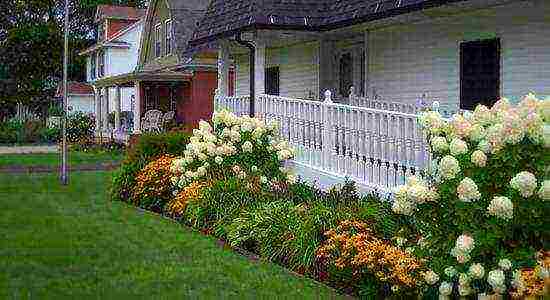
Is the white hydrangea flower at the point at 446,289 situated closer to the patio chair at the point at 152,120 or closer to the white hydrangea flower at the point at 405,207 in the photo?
the white hydrangea flower at the point at 405,207

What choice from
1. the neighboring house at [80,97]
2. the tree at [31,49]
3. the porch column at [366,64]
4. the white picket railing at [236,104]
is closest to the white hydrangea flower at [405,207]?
the porch column at [366,64]

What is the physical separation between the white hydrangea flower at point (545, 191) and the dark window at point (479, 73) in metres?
6.26

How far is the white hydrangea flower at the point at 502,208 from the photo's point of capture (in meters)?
6.55

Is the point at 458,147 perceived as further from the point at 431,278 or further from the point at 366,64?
the point at 366,64

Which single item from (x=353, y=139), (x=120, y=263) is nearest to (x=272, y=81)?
(x=353, y=139)

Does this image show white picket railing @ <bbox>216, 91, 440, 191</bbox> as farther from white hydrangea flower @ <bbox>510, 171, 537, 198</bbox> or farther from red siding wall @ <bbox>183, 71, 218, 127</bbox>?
red siding wall @ <bbox>183, 71, 218, 127</bbox>

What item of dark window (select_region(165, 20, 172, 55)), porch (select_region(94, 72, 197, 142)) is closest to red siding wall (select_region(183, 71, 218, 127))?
porch (select_region(94, 72, 197, 142))

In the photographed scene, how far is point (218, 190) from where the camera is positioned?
500 inches

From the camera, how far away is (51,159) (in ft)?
102

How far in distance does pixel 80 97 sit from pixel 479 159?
2264 inches

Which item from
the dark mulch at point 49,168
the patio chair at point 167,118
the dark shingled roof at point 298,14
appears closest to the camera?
the dark shingled roof at point 298,14

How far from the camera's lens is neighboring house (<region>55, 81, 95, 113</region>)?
6167 cm

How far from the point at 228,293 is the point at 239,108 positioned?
29.0 feet

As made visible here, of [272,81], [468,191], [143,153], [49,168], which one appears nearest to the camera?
[468,191]
